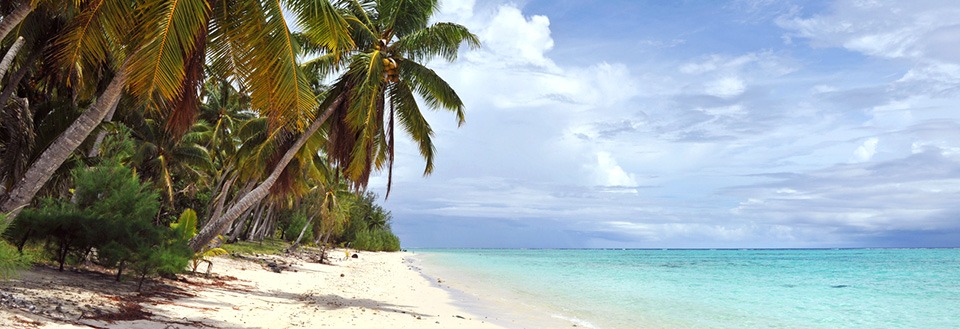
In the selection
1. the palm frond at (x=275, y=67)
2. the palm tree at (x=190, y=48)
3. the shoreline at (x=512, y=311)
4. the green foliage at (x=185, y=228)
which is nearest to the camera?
the palm tree at (x=190, y=48)

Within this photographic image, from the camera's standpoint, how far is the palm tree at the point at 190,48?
722 cm

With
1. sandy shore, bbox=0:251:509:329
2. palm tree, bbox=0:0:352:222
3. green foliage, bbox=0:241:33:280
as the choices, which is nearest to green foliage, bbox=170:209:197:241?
sandy shore, bbox=0:251:509:329

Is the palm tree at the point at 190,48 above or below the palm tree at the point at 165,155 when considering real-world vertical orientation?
below

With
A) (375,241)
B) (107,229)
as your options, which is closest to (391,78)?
(107,229)

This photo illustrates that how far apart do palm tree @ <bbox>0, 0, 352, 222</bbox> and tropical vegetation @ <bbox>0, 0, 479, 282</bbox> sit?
19 millimetres

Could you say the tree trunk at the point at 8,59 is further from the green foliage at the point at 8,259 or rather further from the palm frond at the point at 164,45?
the green foliage at the point at 8,259

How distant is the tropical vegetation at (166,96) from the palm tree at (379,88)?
0.04 metres

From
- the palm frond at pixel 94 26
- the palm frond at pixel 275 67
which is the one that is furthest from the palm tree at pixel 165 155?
the palm frond at pixel 275 67

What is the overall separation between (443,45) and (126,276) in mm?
8879

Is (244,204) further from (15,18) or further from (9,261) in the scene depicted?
(9,261)

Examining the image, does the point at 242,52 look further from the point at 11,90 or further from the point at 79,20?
the point at 11,90

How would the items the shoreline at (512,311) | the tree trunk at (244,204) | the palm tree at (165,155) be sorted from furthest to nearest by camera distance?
the palm tree at (165,155) → the tree trunk at (244,204) → the shoreline at (512,311)

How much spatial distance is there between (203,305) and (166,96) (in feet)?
16.6

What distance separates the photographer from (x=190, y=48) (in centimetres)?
801
